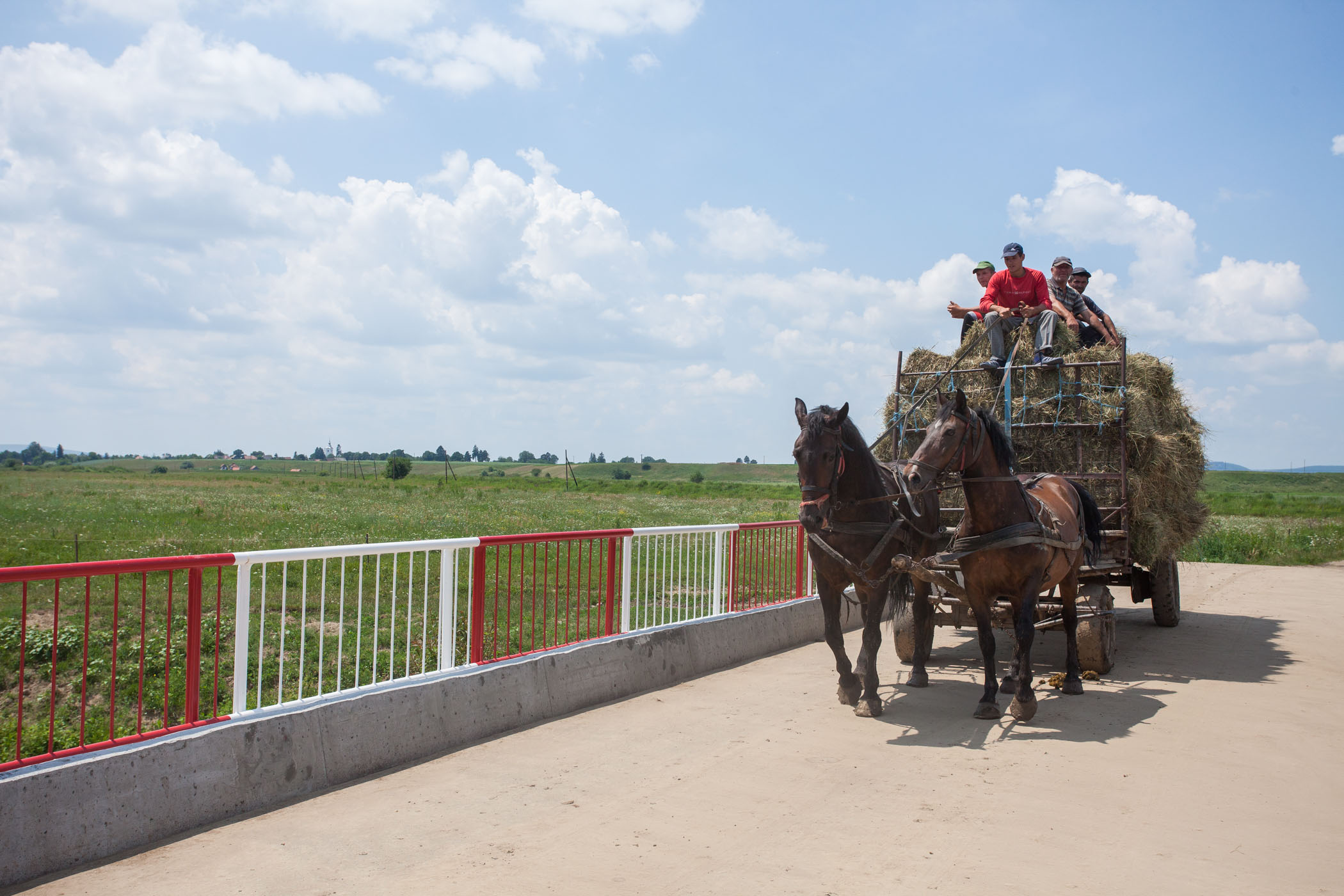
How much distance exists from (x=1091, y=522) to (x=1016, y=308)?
2555 millimetres

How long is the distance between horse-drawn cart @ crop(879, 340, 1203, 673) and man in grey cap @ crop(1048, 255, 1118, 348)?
0.52m

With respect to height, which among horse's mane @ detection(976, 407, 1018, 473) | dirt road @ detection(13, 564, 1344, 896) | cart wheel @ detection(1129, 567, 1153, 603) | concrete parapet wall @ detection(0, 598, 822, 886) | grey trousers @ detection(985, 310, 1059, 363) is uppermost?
grey trousers @ detection(985, 310, 1059, 363)

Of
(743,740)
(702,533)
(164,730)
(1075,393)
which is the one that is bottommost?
(743,740)

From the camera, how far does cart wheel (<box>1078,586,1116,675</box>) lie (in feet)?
27.4

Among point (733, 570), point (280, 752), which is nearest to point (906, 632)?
point (733, 570)

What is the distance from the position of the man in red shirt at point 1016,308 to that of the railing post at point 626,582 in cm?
425

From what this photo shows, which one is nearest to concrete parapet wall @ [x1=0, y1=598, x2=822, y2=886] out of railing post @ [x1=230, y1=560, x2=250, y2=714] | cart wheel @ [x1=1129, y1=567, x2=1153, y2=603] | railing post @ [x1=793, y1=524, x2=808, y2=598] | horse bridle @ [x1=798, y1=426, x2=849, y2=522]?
railing post @ [x1=230, y1=560, x2=250, y2=714]

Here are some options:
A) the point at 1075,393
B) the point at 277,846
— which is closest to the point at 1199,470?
the point at 1075,393

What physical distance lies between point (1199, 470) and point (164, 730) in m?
10.0

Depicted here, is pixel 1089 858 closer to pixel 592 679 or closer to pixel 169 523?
pixel 592 679

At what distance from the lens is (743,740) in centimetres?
632

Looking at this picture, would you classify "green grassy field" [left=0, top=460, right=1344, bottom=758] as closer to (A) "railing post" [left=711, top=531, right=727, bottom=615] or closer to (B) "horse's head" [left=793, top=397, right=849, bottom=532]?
(A) "railing post" [left=711, top=531, right=727, bottom=615]

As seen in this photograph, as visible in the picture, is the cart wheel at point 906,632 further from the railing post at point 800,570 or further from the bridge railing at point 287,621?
the railing post at point 800,570

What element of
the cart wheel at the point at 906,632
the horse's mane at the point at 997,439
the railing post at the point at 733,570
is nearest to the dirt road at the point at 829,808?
the cart wheel at the point at 906,632
